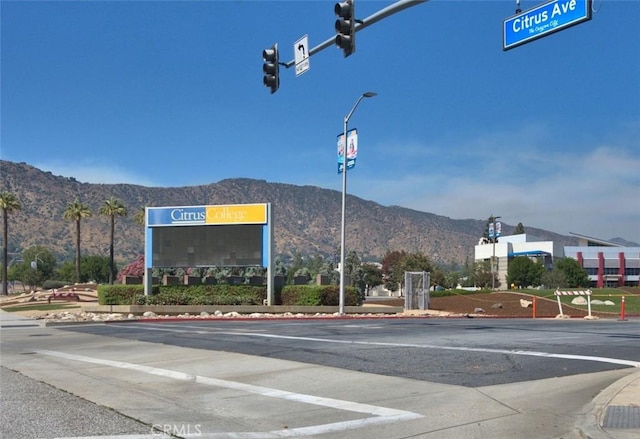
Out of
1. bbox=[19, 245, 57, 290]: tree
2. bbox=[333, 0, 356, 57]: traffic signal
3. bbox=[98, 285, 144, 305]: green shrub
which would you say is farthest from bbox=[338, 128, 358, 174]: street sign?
bbox=[19, 245, 57, 290]: tree

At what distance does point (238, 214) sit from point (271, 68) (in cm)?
2277

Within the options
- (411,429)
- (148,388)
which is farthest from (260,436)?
(148,388)

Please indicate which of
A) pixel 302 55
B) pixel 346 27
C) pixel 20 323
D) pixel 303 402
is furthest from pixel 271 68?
pixel 20 323

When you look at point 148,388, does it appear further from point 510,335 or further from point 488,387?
point 510,335

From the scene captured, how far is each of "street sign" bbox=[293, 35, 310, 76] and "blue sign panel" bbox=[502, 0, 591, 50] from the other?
16.4ft

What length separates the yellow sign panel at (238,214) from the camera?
1522 inches

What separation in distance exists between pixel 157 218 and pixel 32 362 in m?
26.5

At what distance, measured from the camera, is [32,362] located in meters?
13.9

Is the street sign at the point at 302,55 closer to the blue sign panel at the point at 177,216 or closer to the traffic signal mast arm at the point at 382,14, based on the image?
the traffic signal mast arm at the point at 382,14

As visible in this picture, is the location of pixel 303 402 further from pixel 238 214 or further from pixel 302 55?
pixel 238 214

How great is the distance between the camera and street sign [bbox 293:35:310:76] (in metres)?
16.4

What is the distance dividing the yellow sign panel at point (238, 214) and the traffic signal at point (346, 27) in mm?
25037

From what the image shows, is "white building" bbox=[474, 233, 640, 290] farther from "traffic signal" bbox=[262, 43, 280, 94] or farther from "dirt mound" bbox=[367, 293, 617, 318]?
"traffic signal" bbox=[262, 43, 280, 94]

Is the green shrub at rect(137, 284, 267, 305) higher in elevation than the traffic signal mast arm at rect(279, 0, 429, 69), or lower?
lower
